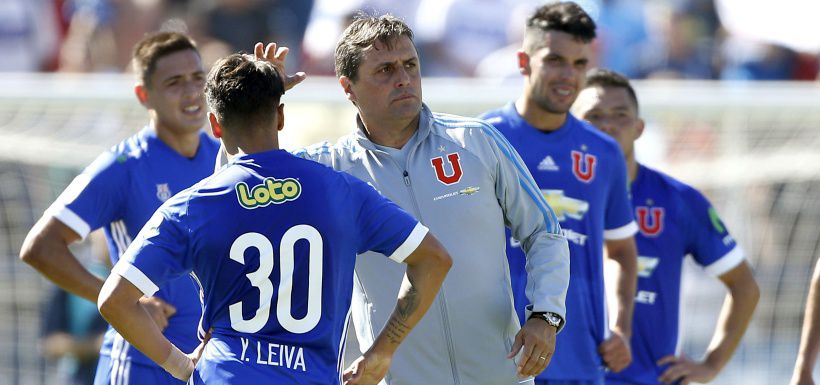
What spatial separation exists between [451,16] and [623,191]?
22.7 feet

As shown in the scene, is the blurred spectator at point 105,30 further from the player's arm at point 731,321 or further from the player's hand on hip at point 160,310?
the player's arm at point 731,321

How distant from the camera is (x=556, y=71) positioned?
22.1ft

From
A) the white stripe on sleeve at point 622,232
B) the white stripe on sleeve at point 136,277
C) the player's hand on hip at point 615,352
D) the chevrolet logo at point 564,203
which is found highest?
the white stripe on sleeve at point 136,277

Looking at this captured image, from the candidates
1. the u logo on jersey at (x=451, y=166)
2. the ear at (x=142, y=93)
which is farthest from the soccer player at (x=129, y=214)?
the u logo on jersey at (x=451, y=166)

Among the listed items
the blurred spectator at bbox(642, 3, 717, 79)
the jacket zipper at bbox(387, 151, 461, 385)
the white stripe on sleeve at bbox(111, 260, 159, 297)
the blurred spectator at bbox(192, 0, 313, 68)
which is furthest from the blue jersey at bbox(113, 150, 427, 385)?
the blurred spectator at bbox(642, 3, 717, 79)

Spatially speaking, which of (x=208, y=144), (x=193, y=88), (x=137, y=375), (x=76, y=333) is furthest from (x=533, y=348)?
(x=76, y=333)

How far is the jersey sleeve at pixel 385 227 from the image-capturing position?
182 inches

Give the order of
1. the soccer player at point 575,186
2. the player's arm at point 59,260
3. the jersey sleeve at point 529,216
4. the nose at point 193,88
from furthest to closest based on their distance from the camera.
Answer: the nose at point 193,88, the soccer player at point 575,186, the player's arm at point 59,260, the jersey sleeve at point 529,216

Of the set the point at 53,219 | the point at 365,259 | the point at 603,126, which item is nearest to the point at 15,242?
the point at 53,219

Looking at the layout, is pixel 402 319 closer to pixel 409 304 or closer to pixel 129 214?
pixel 409 304

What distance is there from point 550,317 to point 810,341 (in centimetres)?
183

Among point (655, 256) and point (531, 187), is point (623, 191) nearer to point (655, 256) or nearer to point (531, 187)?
point (655, 256)

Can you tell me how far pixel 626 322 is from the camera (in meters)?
6.77

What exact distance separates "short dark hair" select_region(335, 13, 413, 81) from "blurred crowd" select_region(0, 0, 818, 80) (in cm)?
712
